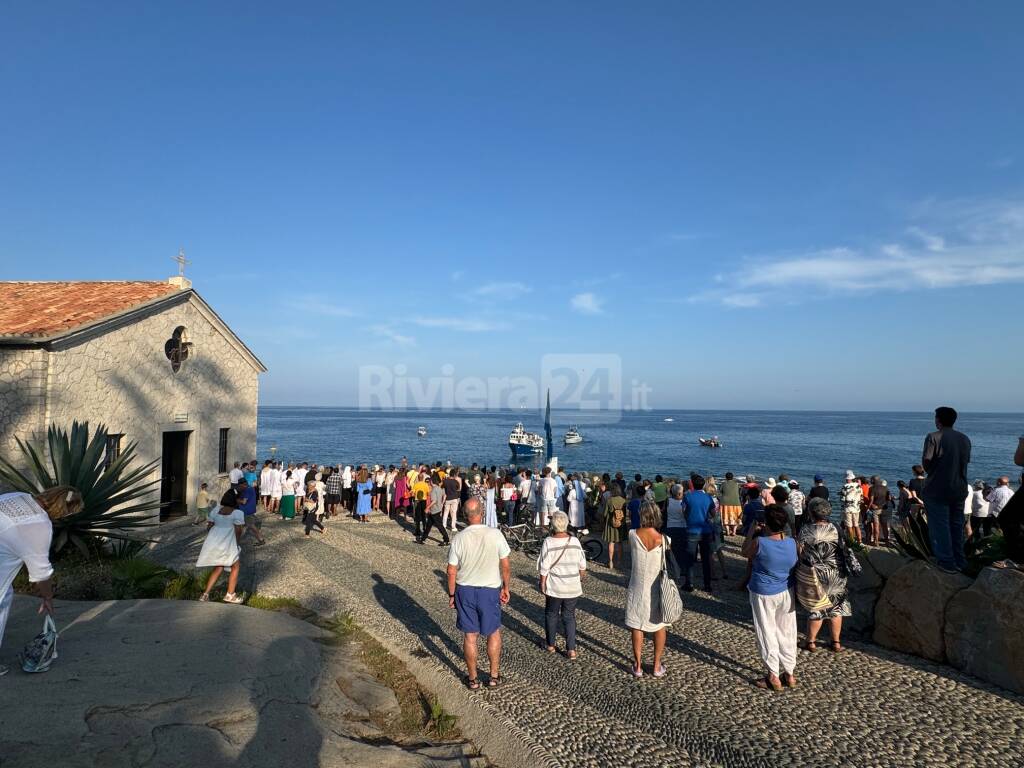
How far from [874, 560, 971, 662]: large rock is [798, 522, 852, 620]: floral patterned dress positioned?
0.73 m

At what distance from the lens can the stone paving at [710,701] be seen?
14.4 ft

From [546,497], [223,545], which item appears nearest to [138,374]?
[223,545]

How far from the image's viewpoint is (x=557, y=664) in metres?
6.21

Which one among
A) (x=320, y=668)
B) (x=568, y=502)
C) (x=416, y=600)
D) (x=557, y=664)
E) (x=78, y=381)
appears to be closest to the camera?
(x=320, y=668)

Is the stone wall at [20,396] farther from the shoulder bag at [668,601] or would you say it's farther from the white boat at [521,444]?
the white boat at [521,444]

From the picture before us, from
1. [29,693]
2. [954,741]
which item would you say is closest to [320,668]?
[29,693]

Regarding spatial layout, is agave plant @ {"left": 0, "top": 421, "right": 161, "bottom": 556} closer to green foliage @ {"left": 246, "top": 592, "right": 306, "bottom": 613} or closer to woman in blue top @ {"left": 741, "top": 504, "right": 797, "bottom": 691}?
green foliage @ {"left": 246, "top": 592, "right": 306, "bottom": 613}

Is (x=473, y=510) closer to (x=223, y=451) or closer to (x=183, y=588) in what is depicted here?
(x=183, y=588)

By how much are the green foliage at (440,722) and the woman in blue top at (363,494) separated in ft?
37.4

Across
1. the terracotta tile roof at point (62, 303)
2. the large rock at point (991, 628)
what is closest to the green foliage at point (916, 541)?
the large rock at point (991, 628)

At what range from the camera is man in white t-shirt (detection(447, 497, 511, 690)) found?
543cm

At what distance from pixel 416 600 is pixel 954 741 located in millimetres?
6534

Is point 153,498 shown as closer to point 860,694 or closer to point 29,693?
point 29,693

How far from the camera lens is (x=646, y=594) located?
18.9 ft
